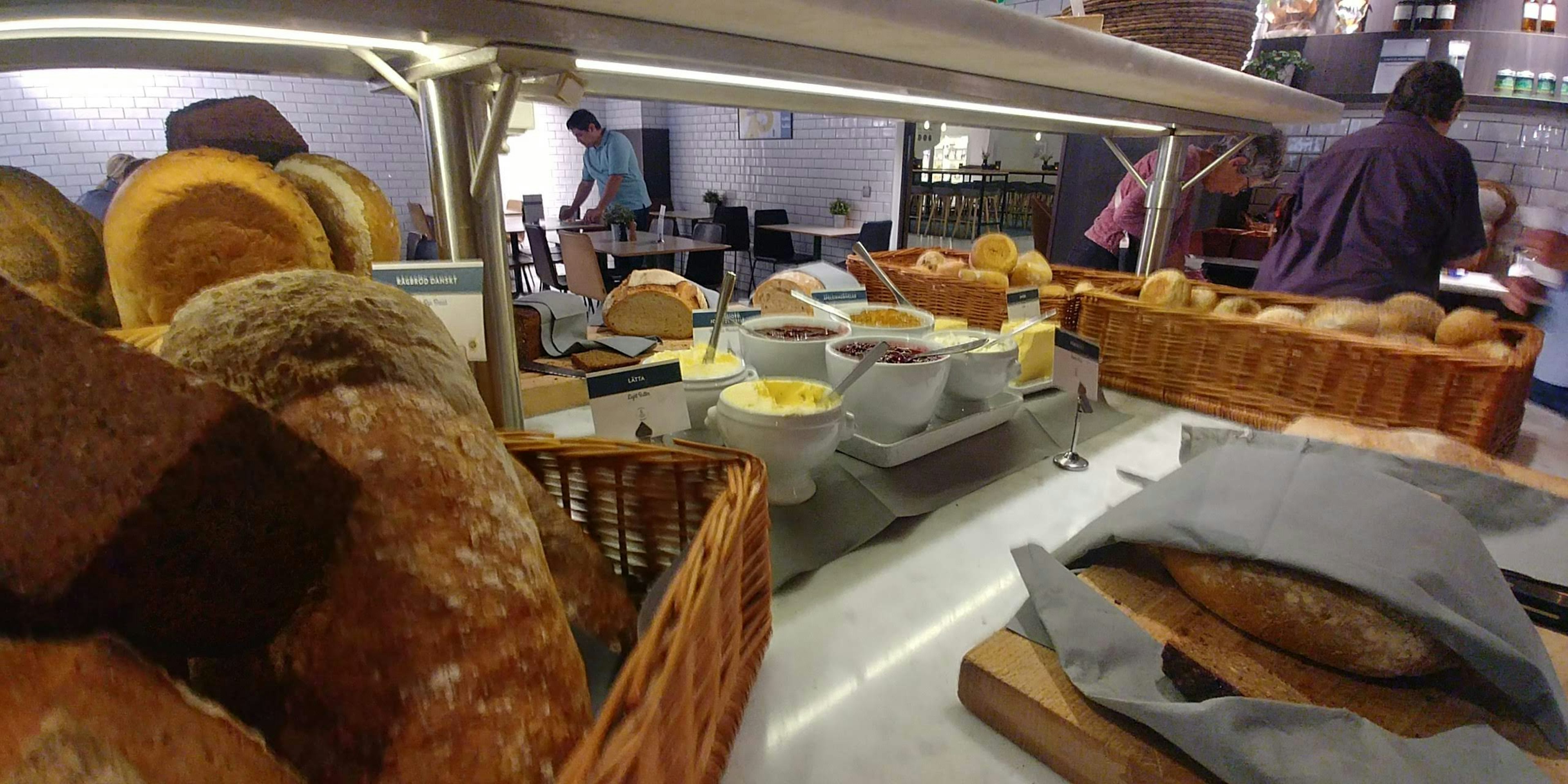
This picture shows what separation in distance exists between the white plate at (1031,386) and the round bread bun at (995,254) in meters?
0.54

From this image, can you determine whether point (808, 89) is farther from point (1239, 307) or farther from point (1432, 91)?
point (1432, 91)

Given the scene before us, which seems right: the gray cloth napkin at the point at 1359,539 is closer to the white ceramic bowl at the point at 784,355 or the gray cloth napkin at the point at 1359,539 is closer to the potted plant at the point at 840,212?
the white ceramic bowl at the point at 784,355

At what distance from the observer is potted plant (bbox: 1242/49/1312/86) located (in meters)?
4.14

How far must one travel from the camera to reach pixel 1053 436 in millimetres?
1159

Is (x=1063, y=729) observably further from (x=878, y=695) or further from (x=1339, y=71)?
(x=1339, y=71)

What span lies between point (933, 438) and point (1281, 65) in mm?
4639

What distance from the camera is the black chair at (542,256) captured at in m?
5.09

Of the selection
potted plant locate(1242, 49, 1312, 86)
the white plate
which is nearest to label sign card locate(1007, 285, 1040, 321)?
the white plate

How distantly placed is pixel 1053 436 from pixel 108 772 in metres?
1.14

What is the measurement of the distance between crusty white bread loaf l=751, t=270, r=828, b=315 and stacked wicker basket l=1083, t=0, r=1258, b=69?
0.76 metres

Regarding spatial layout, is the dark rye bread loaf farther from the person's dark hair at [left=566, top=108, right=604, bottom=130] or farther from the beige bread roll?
the person's dark hair at [left=566, top=108, right=604, bottom=130]

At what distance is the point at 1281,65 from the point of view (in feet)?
13.7

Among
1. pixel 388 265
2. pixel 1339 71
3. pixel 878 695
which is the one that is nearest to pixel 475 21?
pixel 388 265

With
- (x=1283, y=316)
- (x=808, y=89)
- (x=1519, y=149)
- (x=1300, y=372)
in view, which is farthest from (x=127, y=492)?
(x=1519, y=149)
